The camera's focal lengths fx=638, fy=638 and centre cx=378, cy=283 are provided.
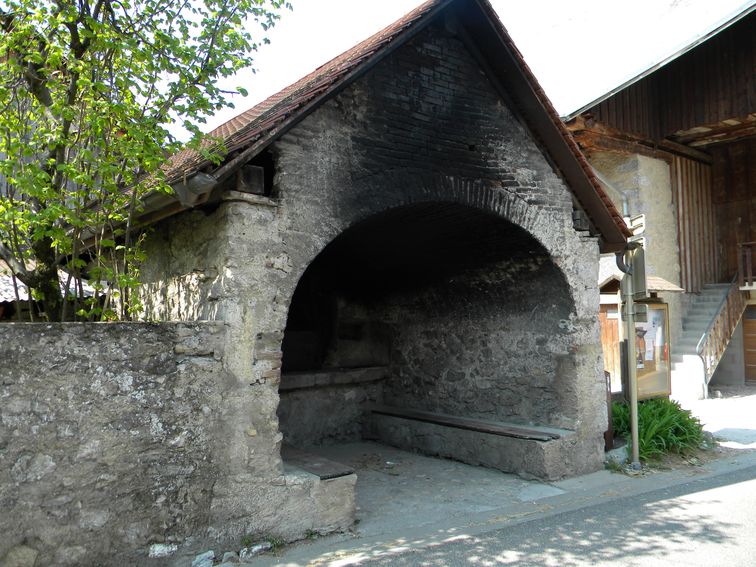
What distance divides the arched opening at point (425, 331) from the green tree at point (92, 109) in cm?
215

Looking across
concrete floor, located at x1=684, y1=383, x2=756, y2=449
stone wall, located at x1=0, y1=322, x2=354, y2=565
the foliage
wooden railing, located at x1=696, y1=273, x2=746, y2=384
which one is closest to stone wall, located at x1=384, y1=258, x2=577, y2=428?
the foliage

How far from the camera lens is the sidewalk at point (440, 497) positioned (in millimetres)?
4832

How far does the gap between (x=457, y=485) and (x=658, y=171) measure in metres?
9.99

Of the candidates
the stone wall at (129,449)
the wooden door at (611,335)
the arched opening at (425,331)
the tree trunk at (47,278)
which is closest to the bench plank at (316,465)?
the stone wall at (129,449)

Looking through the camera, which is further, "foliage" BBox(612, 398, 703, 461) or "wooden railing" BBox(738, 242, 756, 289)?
"wooden railing" BBox(738, 242, 756, 289)

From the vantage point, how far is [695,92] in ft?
44.1

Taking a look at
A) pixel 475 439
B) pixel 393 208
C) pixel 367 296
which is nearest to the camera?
pixel 393 208

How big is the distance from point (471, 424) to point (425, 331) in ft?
5.44

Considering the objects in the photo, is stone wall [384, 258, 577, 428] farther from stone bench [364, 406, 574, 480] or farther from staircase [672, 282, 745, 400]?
staircase [672, 282, 745, 400]

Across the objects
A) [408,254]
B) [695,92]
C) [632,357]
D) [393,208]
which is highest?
[695,92]

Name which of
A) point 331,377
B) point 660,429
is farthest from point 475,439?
point 660,429

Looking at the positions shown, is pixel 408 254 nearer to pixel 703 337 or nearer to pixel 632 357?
pixel 632 357

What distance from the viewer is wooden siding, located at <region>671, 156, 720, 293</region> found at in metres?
14.2

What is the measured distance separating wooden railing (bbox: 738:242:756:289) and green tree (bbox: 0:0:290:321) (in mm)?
12816
